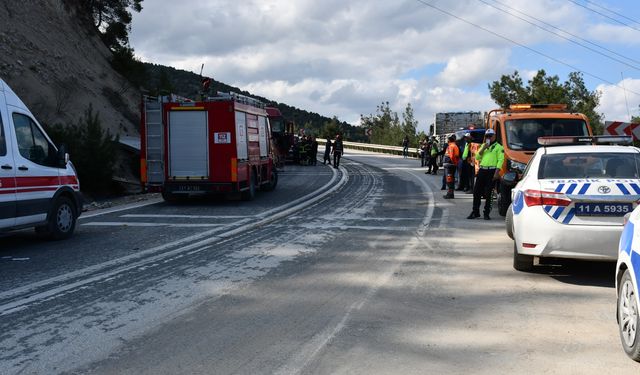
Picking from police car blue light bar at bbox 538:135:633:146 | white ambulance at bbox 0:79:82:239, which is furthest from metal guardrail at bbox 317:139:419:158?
white ambulance at bbox 0:79:82:239

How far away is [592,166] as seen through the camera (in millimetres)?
7918

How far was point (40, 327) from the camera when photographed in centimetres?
568

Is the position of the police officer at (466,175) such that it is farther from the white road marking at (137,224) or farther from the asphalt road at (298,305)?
the white road marking at (137,224)

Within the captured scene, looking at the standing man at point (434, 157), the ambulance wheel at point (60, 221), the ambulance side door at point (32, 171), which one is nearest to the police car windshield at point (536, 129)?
the ambulance wheel at point (60, 221)

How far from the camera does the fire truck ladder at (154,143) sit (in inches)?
671

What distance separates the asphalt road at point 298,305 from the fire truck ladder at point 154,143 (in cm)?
516

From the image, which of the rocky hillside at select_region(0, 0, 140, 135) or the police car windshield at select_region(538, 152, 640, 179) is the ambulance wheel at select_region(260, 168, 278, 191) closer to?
the rocky hillside at select_region(0, 0, 140, 135)

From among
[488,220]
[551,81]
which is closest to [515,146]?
[488,220]

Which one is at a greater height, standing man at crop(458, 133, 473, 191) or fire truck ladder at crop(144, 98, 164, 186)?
fire truck ladder at crop(144, 98, 164, 186)

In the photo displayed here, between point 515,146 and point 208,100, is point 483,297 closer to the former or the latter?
point 515,146

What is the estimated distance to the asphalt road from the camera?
193 inches

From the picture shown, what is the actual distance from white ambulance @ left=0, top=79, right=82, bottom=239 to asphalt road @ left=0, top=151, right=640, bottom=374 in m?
0.41

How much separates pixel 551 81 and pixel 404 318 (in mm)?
46367

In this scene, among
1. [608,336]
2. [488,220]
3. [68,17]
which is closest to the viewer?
[608,336]
